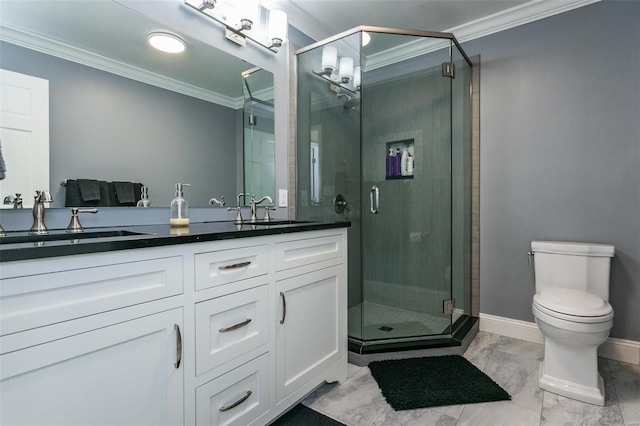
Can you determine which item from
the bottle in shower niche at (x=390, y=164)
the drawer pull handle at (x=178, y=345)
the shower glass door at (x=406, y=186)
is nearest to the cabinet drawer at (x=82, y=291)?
the drawer pull handle at (x=178, y=345)

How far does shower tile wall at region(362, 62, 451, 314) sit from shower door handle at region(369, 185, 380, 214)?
1.9 inches

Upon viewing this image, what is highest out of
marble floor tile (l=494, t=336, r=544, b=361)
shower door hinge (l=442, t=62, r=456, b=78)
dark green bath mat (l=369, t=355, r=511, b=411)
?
shower door hinge (l=442, t=62, r=456, b=78)

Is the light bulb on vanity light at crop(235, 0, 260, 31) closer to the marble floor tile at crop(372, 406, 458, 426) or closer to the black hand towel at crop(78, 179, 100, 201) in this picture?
the black hand towel at crop(78, 179, 100, 201)

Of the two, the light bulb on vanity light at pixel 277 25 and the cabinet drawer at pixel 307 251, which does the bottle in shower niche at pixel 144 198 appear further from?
the light bulb on vanity light at pixel 277 25

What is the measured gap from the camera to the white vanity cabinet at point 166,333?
0.74 m

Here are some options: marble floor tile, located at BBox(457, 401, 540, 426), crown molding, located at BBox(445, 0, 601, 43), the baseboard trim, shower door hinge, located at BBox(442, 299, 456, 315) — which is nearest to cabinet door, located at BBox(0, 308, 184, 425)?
marble floor tile, located at BBox(457, 401, 540, 426)

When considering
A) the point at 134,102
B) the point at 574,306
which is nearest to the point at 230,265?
the point at 134,102

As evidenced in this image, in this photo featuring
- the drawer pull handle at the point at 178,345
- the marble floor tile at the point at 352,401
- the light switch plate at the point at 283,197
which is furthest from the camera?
the light switch plate at the point at 283,197

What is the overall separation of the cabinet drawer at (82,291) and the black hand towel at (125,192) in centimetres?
64

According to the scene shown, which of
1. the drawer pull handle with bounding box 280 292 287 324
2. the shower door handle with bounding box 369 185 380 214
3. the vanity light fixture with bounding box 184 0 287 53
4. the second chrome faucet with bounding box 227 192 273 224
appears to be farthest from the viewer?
the shower door handle with bounding box 369 185 380 214

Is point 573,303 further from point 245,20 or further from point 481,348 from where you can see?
point 245,20

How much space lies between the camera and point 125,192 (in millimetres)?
1438

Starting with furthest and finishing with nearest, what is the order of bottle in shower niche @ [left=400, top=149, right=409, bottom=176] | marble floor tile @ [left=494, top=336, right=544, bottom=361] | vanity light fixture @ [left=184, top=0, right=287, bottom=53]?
bottle in shower niche @ [left=400, top=149, right=409, bottom=176]
marble floor tile @ [left=494, top=336, right=544, bottom=361]
vanity light fixture @ [left=184, top=0, right=287, bottom=53]

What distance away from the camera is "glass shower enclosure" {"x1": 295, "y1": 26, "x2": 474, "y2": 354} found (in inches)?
92.7
